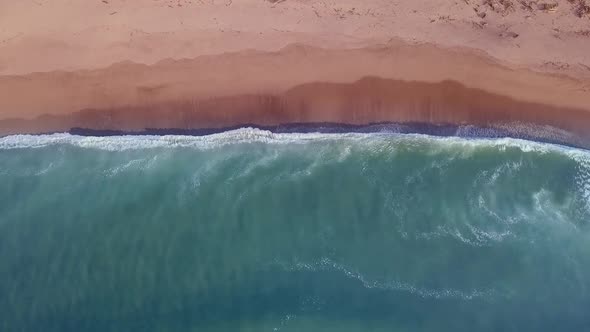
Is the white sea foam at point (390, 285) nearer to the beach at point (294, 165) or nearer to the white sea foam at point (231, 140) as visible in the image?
the beach at point (294, 165)

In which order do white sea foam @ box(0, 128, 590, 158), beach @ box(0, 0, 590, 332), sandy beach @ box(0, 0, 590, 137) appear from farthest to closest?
sandy beach @ box(0, 0, 590, 137)
white sea foam @ box(0, 128, 590, 158)
beach @ box(0, 0, 590, 332)

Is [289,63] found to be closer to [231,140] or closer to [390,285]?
→ [231,140]

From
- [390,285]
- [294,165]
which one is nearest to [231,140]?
[294,165]

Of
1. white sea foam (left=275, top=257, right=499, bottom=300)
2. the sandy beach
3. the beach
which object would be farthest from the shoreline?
white sea foam (left=275, top=257, right=499, bottom=300)

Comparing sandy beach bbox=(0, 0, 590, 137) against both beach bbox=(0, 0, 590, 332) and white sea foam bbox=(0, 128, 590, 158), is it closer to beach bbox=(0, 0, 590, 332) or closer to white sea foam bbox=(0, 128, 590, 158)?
beach bbox=(0, 0, 590, 332)

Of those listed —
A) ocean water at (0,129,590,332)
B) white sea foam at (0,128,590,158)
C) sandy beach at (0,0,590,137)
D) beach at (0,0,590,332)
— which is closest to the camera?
ocean water at (0,129,590,332)

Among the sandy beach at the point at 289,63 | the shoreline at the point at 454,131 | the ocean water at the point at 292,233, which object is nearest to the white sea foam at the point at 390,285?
the ocean water at the point at 292,233

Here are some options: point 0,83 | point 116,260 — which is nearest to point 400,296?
point 116,260
